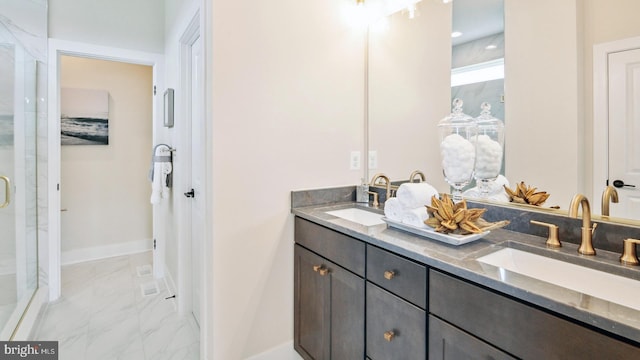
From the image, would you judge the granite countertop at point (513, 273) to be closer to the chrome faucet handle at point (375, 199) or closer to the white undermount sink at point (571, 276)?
the white undermount sink at point (571, 276)

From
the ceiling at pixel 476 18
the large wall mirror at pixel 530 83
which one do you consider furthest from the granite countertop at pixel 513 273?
the ceiling at pixel 476 18

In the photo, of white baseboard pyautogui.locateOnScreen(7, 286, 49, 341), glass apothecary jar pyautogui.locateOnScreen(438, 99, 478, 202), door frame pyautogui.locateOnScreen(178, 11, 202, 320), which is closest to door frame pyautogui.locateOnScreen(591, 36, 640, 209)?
glass apothecary jar pyautogui.locateOnScreen(438, 99, 478, 202)

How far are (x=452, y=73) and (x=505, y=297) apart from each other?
1283 mm

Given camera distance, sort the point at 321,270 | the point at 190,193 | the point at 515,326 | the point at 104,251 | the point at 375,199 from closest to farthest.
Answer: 1. the point at 515,326
2. the point at 321,270
3. the point at 375,199
4. the point at 190,193
5. the point at 104,251

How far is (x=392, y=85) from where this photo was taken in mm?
2049

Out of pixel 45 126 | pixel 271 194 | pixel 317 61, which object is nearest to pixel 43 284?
pixel 45 126

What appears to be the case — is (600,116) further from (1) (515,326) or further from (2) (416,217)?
(1) (515,326)

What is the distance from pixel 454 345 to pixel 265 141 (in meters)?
1.26

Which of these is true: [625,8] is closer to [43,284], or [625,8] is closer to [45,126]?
[45,126]

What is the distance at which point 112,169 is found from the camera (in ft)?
12.0

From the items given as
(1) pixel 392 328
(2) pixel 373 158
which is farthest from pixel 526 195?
(2) pixel 373 158

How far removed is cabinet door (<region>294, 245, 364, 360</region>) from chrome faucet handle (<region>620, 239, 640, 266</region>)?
0.87 m

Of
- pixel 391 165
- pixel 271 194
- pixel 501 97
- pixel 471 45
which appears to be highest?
pixel 471 45

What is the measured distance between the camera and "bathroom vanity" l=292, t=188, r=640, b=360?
0.71 m
